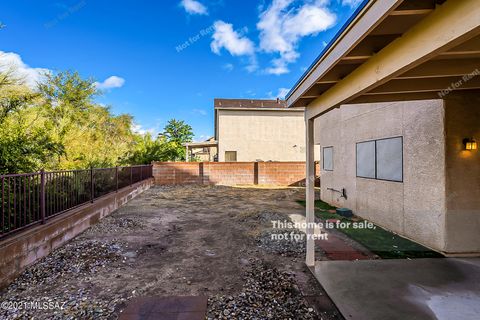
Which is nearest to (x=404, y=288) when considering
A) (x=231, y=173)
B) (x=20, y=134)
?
(x=20, y=134)

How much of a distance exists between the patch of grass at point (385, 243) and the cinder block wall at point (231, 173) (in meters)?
9.29

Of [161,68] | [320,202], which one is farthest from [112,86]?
[320,202]

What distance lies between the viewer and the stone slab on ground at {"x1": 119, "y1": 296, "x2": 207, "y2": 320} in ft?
8.68

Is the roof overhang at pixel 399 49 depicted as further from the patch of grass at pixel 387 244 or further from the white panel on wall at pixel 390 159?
the patch of grass at pixel 387 244

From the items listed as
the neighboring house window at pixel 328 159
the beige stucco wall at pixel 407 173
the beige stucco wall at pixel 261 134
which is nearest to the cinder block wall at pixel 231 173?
the beige stucco wall at pixel 261 134

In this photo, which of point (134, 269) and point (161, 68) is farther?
point (161, 68)

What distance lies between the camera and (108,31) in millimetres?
12383

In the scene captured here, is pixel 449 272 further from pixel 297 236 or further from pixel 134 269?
pixel 134 269

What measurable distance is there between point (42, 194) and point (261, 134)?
693 inches

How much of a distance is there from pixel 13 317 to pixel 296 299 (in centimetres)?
323

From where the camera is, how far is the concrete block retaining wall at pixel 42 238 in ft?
11.2

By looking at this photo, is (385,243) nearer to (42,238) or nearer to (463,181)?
(463,181)

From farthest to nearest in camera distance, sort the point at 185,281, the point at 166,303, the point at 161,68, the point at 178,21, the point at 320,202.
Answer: the point at 161,68, the point at 178,21, the point at 320,202, the point at 185,281, the point at 166,303

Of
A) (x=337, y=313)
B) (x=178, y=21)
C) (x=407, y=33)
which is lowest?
(x=337, y=313)
